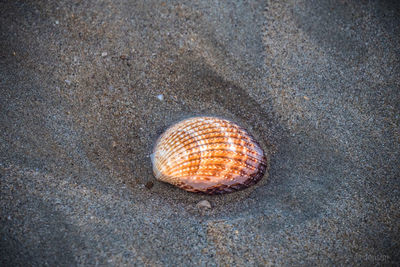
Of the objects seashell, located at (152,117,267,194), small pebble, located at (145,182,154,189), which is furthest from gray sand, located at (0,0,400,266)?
seashell, located at (152,117,267,194)

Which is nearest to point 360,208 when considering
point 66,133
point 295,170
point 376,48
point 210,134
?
point 295,170

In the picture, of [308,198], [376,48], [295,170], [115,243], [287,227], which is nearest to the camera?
[115,243]

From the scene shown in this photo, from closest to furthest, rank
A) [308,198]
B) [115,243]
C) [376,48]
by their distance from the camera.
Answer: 1. [115,243]
2. [308,198]
3. [376,48]

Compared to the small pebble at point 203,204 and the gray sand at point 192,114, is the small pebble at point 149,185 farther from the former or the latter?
the small pebble at point 203,204

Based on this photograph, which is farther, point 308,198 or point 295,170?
point 295,170

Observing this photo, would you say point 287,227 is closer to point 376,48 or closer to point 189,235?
point 189,235

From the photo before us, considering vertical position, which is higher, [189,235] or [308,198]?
[308,198]

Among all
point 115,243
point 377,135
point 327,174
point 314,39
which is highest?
point 314,39

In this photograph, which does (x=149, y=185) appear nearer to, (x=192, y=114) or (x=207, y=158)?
(x=207, y=158)
